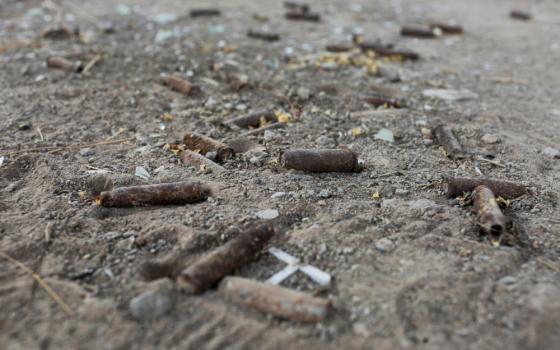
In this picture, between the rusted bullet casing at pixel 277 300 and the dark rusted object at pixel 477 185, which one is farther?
the dark rusted object at pixel 477 185

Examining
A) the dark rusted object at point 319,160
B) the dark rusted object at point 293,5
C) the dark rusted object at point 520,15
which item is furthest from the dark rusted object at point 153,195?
the dark rusted object at point 520,15

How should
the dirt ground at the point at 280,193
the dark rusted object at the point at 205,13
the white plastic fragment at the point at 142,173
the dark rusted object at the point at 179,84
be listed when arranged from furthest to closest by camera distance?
the dark rusted object at the point at 205,13 < the dark rusted object at the point at 179,84 < the white plastic fragment at the point at 142,173 < the dirt ground at the point at 280,193

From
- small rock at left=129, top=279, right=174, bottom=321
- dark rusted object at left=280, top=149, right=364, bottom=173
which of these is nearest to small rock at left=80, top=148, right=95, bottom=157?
dark rusted object at left=280, top=149, right=364, bottom=173

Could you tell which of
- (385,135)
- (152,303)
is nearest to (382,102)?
(385,135)

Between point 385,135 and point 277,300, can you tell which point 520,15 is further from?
point 277,300

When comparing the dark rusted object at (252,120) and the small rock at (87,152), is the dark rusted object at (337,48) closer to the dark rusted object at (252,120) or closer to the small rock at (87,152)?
the dark rusted object at (252,120)

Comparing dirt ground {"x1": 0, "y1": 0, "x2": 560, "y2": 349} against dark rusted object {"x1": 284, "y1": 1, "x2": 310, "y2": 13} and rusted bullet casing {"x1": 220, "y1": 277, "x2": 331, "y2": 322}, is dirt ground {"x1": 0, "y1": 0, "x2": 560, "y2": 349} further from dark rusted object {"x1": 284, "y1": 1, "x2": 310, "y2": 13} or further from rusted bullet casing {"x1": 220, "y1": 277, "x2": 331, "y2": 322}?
dark rusted object {"x1": 284, "y1": 1, "x2": 310, "y2": 13}
